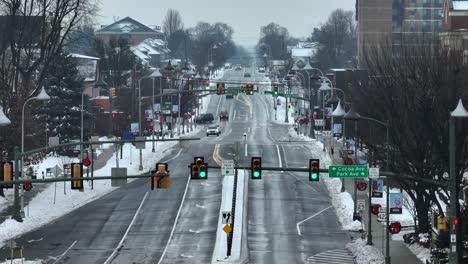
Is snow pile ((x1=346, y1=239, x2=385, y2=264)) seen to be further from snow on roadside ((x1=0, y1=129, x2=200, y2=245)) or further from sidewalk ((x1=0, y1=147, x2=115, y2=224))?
sidewalk ((x1=0, y1=147, x2=115, y2=224))

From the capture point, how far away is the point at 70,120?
97500mm

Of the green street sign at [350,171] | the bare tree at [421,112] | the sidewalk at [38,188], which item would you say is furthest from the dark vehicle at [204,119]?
the green street sign at [350,171]

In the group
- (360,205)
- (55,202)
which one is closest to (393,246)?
(360,205)

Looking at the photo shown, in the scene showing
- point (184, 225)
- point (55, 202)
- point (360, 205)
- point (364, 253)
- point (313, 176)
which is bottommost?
point (364, 253)

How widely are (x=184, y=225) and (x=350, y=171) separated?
20118 mm

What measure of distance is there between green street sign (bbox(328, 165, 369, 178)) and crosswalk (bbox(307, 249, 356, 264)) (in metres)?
8.60

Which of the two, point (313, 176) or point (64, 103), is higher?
point (64, 103)

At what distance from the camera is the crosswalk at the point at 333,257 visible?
2037 inches

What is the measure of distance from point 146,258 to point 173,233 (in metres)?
7.58

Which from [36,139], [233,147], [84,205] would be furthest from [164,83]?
[84,205]

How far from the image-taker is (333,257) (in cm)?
5294

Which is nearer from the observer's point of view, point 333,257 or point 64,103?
point 333,257

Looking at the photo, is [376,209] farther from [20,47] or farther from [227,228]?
[20,47]

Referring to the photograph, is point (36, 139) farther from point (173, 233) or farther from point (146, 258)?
point (146, 258)
